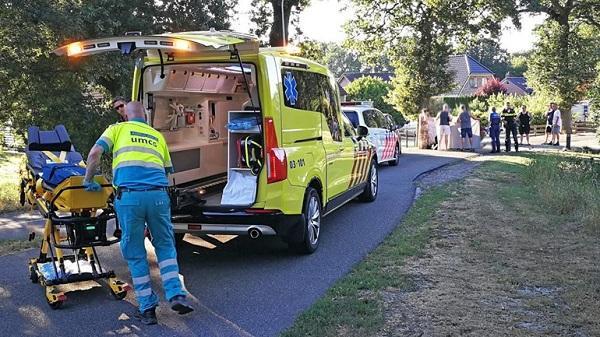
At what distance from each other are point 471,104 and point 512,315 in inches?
1489

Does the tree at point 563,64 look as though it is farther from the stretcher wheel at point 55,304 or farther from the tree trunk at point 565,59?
the stretcher wheel at point 55,304

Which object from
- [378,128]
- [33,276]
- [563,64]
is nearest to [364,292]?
[33,276]

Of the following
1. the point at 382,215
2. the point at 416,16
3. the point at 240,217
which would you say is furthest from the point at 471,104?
the point at 240,217

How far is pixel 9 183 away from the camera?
14484mm

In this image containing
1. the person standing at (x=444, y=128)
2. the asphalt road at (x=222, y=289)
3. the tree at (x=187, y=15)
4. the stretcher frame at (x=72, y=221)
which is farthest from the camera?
the person standing at (x=444, y=128)

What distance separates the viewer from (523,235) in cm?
805

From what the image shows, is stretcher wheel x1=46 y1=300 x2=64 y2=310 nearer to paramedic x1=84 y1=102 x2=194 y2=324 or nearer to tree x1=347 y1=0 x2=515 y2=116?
paramedic x1=84 y1=102 x2=194 y2=324

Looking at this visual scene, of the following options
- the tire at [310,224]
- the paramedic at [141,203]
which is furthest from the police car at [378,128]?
the paramedic at [141,203]

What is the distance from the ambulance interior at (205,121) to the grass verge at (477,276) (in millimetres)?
1920

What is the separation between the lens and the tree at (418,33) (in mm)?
23047

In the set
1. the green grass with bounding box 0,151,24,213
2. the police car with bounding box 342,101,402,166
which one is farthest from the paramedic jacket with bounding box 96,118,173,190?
the police car with bounding box 342,101,402,166

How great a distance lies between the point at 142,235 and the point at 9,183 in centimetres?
1094

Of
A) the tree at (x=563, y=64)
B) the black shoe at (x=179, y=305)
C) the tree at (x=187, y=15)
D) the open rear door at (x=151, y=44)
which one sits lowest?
the black shoe at (x=179, y=305)

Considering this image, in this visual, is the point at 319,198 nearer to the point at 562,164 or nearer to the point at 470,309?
the point at 470,309
